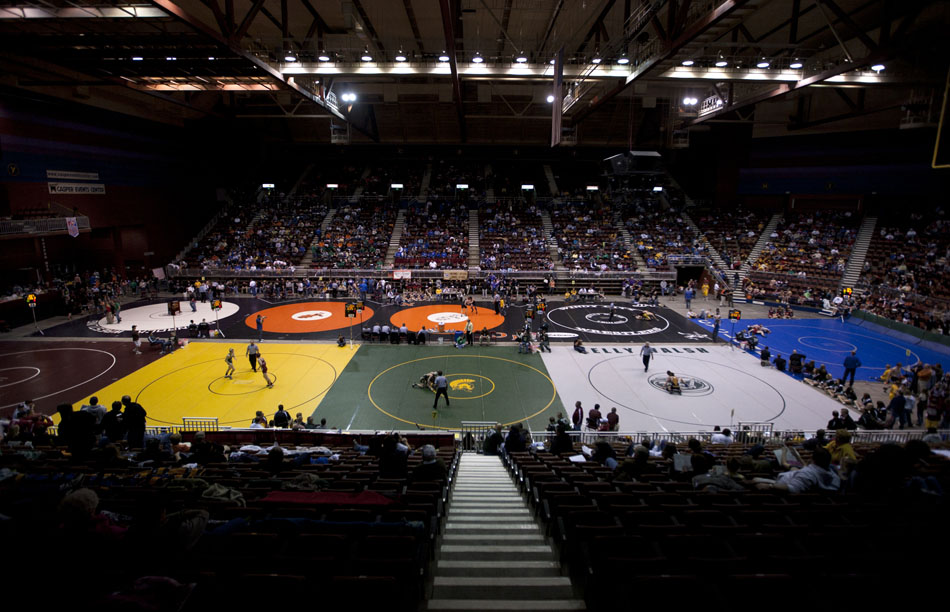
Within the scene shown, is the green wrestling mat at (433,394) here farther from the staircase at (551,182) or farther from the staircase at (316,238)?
the staircase at (551,182)

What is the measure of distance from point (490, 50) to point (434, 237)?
53.1 ft

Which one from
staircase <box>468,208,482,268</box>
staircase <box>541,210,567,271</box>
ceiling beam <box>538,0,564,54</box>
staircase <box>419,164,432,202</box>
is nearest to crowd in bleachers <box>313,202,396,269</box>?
staircase <box>419,164,432,202</box>

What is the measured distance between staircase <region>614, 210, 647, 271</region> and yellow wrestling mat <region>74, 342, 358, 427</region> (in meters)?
25.0

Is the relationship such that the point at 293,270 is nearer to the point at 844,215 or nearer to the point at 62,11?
the point at 62,11

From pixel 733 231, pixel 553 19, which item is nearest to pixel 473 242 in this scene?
pixel 553 19

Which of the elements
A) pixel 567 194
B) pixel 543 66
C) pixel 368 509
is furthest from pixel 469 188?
pixel 368 509

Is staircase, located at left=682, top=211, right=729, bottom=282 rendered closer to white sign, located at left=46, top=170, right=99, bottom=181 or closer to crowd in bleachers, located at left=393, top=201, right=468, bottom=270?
crowd in bleachers, located at left=393, top=201, right=468, bottom=270

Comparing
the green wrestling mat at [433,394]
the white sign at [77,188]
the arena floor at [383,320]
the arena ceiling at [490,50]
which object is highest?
the arena ceiling at [490,50]

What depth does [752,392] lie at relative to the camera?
56.0ft

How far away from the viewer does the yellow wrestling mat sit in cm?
1546

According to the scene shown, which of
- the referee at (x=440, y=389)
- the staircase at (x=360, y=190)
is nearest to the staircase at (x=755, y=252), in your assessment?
the referee at (x=440, y=389)

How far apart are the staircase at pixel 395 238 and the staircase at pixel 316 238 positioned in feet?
19.3

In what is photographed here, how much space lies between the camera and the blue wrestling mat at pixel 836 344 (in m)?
20.4

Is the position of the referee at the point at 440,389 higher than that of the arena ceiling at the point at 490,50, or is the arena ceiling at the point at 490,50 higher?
the arena ceiling at the point at 490,50
